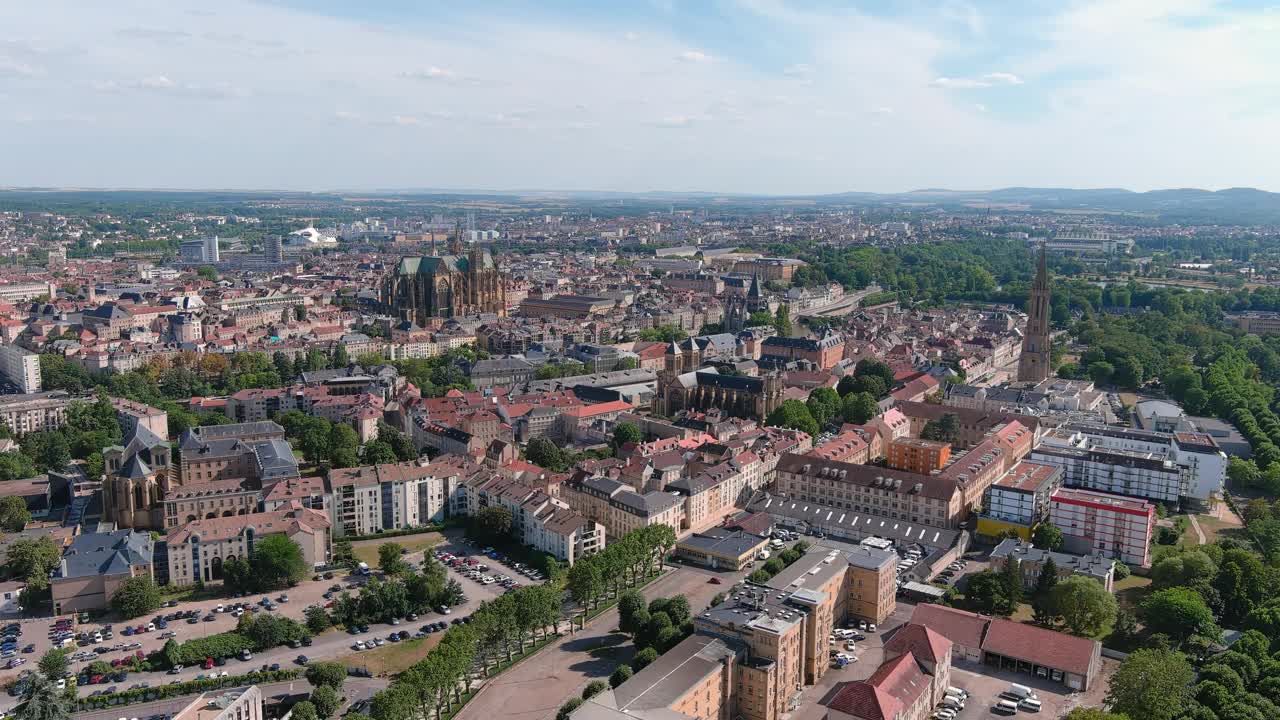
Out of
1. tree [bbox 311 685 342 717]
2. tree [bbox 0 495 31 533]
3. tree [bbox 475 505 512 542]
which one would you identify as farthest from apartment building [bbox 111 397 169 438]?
tree [bbox 311 685 342 717]

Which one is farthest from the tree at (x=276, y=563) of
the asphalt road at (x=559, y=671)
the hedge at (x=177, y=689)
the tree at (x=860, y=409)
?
the tree at (x=860, y=409)

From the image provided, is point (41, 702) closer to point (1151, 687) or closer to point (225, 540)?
point (225, 540)

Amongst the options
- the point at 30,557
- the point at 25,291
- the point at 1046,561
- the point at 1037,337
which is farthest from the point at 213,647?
the point at 25,291

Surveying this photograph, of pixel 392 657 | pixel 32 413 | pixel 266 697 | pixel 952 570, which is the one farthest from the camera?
pixel 32 413

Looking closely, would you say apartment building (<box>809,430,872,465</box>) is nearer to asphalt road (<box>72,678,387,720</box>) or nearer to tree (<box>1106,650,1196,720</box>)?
tree (<box>1106,650,1196,720</box>)

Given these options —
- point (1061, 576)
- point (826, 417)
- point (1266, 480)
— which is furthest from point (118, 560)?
point (1266, 480)

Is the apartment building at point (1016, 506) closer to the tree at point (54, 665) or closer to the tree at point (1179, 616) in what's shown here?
the tree at point (1179, 616)

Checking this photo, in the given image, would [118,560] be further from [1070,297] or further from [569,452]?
[1070,297]
